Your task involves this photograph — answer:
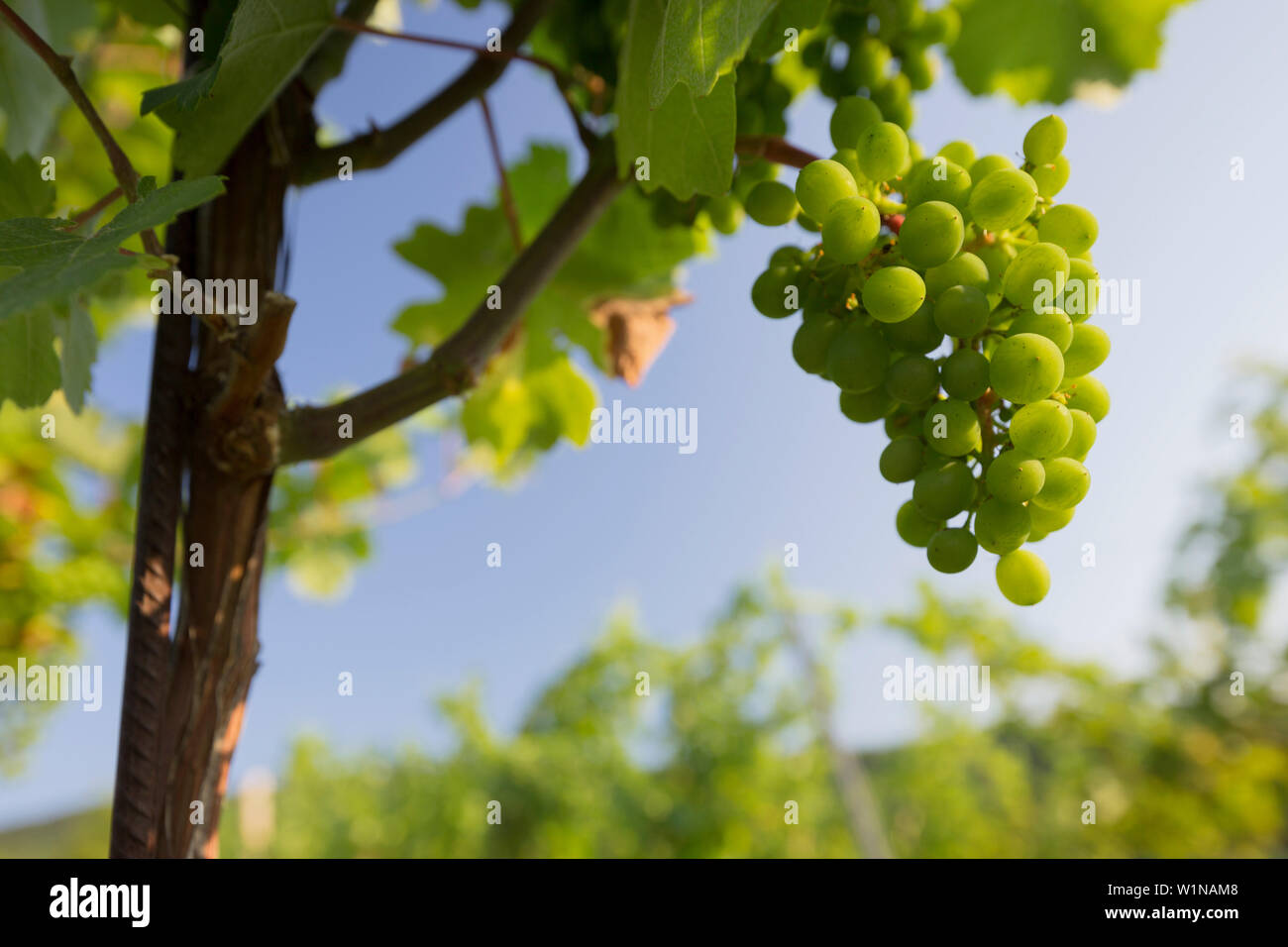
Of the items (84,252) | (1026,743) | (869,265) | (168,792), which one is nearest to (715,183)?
(869,265)

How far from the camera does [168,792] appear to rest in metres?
0.59

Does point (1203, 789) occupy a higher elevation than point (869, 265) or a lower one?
lower

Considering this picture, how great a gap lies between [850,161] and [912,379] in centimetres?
17

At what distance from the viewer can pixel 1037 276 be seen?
53 cm

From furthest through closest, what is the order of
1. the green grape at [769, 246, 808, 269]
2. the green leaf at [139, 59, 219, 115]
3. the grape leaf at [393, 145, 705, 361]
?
the grape leaf at [393, 145, 705, 361], the green grape at [769, 246, 808, 269], the green leaf at [139, 59, 219, 115]

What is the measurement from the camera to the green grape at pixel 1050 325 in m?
0.53

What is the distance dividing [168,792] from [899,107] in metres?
0.79

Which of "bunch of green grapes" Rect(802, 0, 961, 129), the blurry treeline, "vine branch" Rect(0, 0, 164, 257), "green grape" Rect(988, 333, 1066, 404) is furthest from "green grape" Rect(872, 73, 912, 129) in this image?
the blurry treeline

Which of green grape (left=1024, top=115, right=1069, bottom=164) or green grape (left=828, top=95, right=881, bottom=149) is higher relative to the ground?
green grape (left=828, top=95, right=881, bottom=149)

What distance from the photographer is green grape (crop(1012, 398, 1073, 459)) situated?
509mm

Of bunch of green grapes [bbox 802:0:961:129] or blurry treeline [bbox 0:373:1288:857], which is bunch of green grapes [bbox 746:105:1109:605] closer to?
bunch of green grapes [bbox 802:0:961:129]
